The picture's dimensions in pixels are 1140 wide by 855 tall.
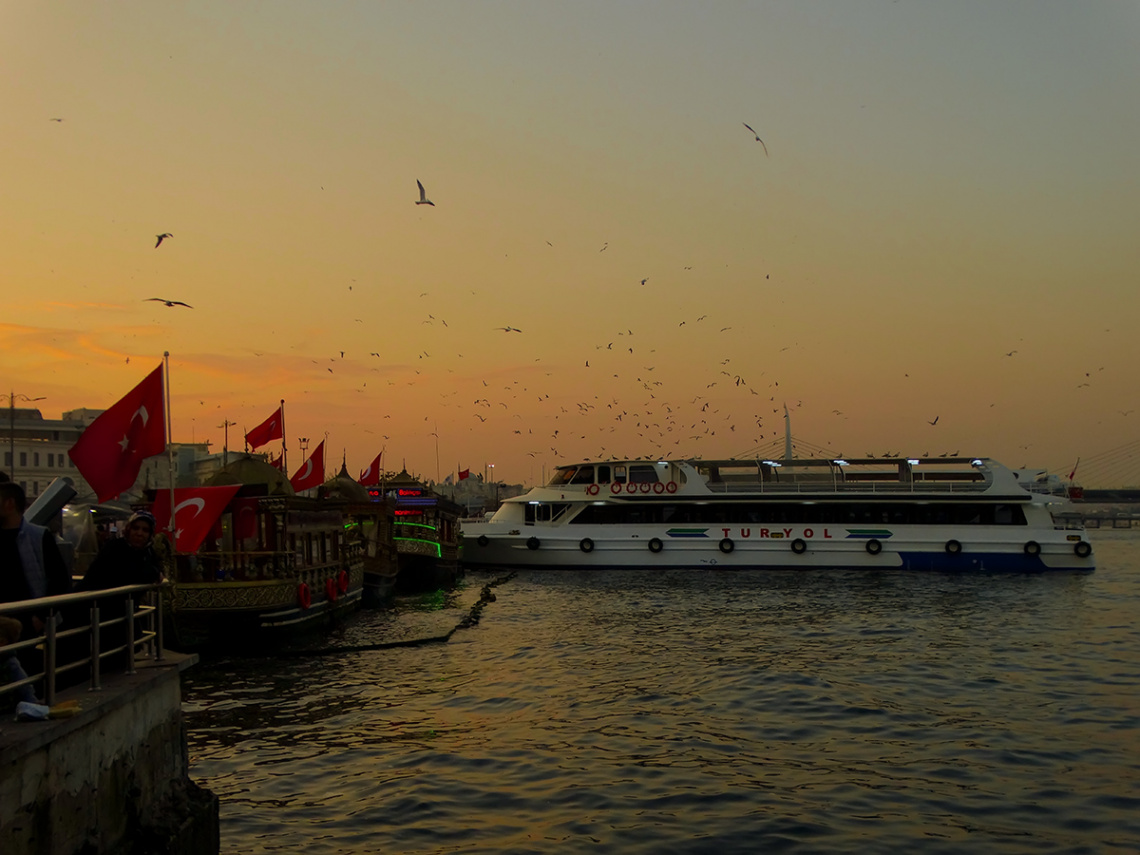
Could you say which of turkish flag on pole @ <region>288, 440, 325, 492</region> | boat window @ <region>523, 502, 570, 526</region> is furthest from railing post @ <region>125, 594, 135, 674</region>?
boat window @ <region>523, 502, 570, 526</region>

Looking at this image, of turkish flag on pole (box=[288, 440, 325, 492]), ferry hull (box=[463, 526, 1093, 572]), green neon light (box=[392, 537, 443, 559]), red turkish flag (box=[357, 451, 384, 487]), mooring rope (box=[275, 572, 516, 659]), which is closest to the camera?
mooring rope (box=[275, 572, 516, 659])

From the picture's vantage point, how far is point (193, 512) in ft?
61.2

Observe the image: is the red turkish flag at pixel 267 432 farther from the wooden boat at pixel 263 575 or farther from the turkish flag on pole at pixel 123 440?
the turkish flag on pole at pixel 123 440

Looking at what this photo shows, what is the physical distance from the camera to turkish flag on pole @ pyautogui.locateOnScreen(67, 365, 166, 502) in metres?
14.9

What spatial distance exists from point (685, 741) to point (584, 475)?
32574 millimetres

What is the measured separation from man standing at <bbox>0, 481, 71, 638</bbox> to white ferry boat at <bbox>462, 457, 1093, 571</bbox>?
36.6 m

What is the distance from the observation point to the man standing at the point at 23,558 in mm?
6828

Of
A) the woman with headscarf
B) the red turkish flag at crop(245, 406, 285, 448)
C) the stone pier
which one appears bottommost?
the stone pier

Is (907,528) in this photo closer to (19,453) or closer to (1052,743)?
(1052,743)

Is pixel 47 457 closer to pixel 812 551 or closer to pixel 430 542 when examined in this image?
pixel 430 542

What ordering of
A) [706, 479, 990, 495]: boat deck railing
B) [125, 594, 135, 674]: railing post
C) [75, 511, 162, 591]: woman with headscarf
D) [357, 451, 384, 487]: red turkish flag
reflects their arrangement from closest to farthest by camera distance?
[125, 594, 135, 674]: railing post < [75, 511, 162, 591]: woman with headscarf < [706, 479, 990, 495]: boat deck railing < [357, 451, 384, 487]: red turkish flag

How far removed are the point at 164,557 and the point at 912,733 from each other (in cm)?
1331

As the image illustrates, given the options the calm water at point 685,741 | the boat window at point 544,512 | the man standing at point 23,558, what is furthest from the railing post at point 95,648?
the boat window at point 544,512

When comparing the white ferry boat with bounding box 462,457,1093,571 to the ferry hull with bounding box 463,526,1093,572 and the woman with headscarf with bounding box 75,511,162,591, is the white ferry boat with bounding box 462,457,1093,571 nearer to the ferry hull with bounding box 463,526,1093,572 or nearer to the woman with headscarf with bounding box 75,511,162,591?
the ferry hull with bounding box 463,526,1093,572
